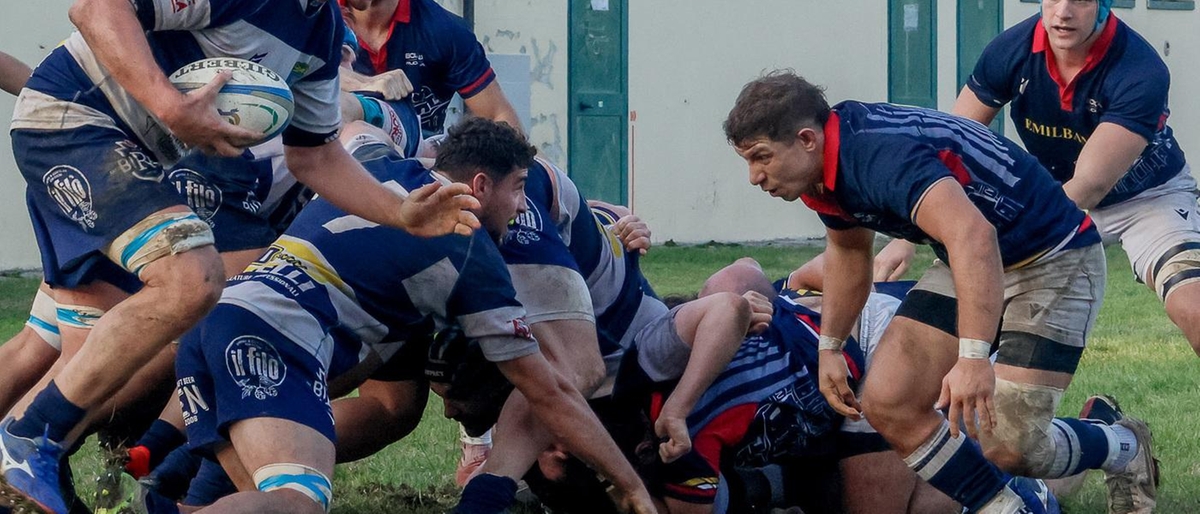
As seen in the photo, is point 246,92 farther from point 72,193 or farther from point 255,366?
point 255,366

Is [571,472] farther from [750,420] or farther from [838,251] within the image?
[838,251]

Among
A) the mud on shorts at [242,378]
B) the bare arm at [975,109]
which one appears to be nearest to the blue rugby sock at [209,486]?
the mud on shorts at [242,378]

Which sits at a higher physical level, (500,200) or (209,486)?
(500,200)

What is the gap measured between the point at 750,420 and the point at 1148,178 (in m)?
2.19

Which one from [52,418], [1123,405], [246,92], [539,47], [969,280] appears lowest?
[1123,405]

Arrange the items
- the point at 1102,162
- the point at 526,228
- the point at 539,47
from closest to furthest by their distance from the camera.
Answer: the point at 526,228 < the point at 1102,162 < the point at 539,47

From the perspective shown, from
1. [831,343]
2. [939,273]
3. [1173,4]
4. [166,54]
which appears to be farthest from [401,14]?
[1173,4]

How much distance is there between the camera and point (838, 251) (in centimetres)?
461

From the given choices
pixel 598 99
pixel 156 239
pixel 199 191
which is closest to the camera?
pixel 156 239

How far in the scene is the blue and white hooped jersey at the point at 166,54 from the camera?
12.8 ft

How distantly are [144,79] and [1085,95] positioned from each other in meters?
3.59

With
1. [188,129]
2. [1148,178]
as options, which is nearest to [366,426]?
[188,129]

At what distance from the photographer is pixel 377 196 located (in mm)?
4164

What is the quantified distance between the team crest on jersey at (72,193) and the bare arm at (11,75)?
1305mm
